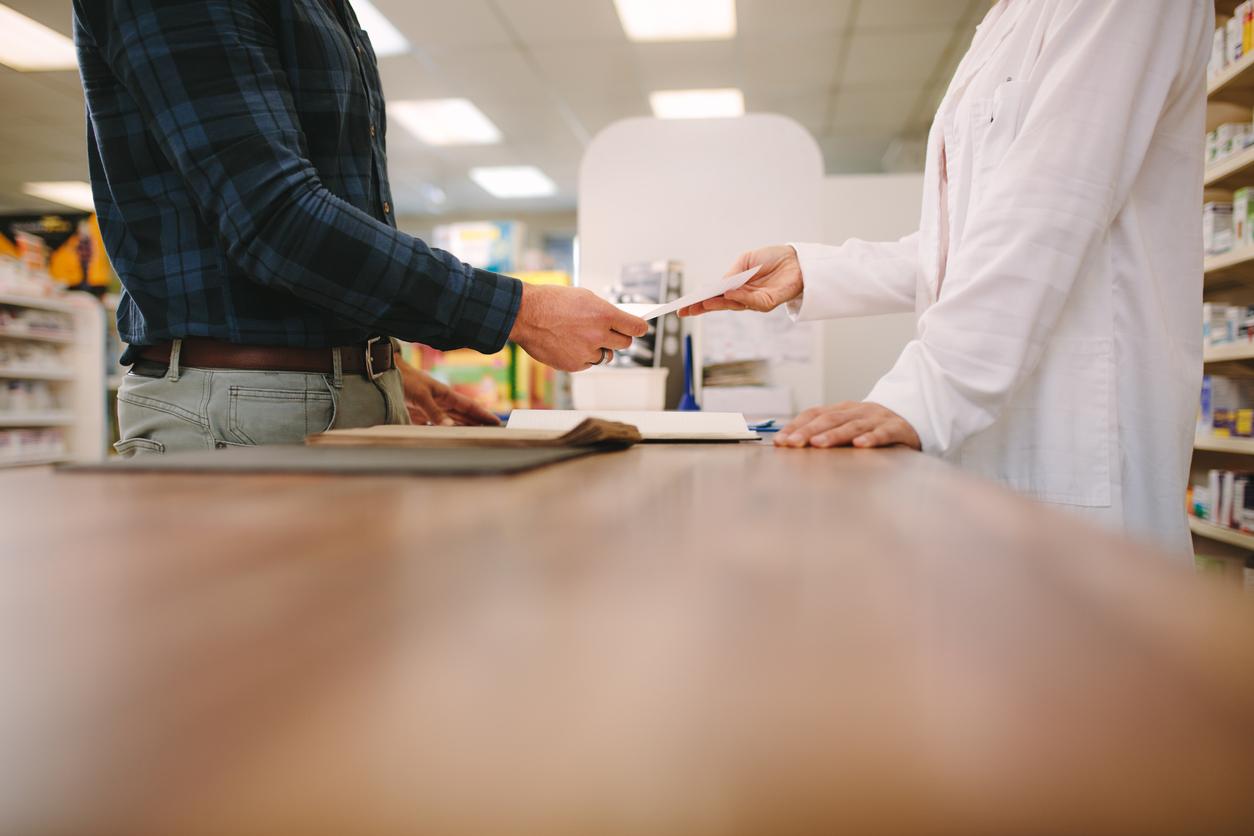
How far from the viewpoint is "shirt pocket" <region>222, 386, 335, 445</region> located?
988 mm

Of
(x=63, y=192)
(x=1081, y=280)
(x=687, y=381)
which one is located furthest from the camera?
(x=63, y=192)

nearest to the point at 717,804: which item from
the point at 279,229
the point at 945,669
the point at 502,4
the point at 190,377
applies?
the point at 945,669

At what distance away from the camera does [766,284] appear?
1.34 m

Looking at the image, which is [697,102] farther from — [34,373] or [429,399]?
[429,399]

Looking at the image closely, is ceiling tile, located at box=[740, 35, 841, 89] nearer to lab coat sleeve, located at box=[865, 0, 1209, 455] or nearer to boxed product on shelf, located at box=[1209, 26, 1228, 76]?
boxed product on shelf, located at box=[1209, 26, 1228, 76]

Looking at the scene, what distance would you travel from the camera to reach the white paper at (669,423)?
0.98 meters

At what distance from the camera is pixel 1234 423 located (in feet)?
8.34

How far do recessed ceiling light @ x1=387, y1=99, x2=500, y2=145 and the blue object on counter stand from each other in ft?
13.3

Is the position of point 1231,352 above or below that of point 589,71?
below

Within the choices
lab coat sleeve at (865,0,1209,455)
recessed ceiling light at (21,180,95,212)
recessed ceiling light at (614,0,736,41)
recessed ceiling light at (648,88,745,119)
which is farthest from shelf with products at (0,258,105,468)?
lab coat sleeve at (865,0,1209,455)

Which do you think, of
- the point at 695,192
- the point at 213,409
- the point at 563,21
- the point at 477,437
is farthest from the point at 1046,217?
the point at 563,21

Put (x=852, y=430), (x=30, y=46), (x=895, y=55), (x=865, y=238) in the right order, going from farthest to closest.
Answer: (x=895, y=55) → (x=30, y=46) → (x=865, y=238) → (x=852, y=430)

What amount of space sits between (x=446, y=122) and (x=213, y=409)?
5632mm

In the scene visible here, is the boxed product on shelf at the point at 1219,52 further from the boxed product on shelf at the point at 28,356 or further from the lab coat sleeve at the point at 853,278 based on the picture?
the boxed product on shelf at the point at 28,356
